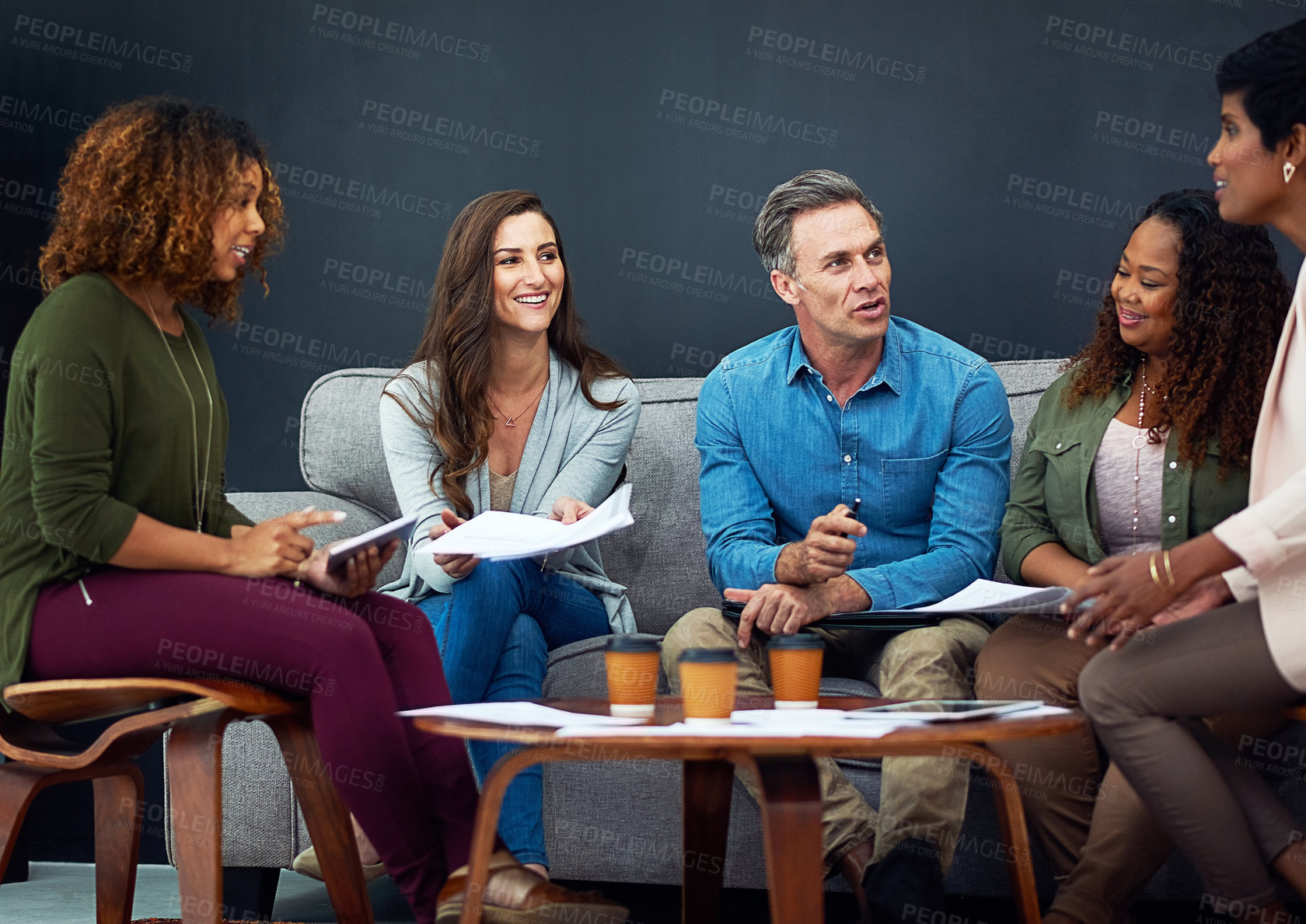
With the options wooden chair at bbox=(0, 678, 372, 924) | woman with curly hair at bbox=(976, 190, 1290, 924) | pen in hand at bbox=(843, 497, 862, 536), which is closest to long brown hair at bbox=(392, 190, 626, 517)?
pen in hand at bbox=(843, 497, 862, 536)

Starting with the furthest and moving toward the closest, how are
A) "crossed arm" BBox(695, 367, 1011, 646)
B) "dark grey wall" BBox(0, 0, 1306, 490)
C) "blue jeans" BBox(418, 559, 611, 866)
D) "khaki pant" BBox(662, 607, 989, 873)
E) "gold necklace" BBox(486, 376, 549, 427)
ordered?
"dark grey wall" BBox(0, 0, 1306, 490) → "gold necklace" BBox(486, 376, 549, 427) → "crossed arm" BBox(695, 367, 1011, 646) → "blue jeans" BBox(418, 559, 611, 866) → "khaki pant" BBox(662, 607, 989, 873)

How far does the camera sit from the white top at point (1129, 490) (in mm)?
2082

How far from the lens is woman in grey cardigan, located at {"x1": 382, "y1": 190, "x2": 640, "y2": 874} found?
2.30 m

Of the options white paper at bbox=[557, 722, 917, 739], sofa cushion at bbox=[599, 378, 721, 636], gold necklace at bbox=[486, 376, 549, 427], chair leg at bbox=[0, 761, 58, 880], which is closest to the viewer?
white paper at bbox=[557, 722, 917, 739]

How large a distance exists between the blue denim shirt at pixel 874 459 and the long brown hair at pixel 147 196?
1016mm

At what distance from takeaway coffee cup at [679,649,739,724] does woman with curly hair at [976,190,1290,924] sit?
0.77m

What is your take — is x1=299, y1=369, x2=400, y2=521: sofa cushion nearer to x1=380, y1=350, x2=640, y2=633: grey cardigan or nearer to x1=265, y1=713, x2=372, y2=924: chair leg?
x1=380, y1=350, x2=640, y2=633: grey cardigan

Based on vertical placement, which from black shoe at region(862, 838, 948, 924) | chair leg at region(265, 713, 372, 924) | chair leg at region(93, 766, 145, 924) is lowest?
chair leg at region(93, 766, 145, 924)

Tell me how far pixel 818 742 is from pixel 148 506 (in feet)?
3.33

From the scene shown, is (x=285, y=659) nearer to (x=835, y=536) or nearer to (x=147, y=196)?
(x=147, y=196)

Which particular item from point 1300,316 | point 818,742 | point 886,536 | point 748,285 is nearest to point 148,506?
point 818,742

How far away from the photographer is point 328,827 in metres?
1.70

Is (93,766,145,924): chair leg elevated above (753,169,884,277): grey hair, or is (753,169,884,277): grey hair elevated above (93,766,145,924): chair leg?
(753,169,884,277): grey hair

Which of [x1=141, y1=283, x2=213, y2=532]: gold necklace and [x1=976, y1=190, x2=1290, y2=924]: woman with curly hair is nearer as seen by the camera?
[x1=141, y1=283, x2=213, y2=532]: gold necklace
